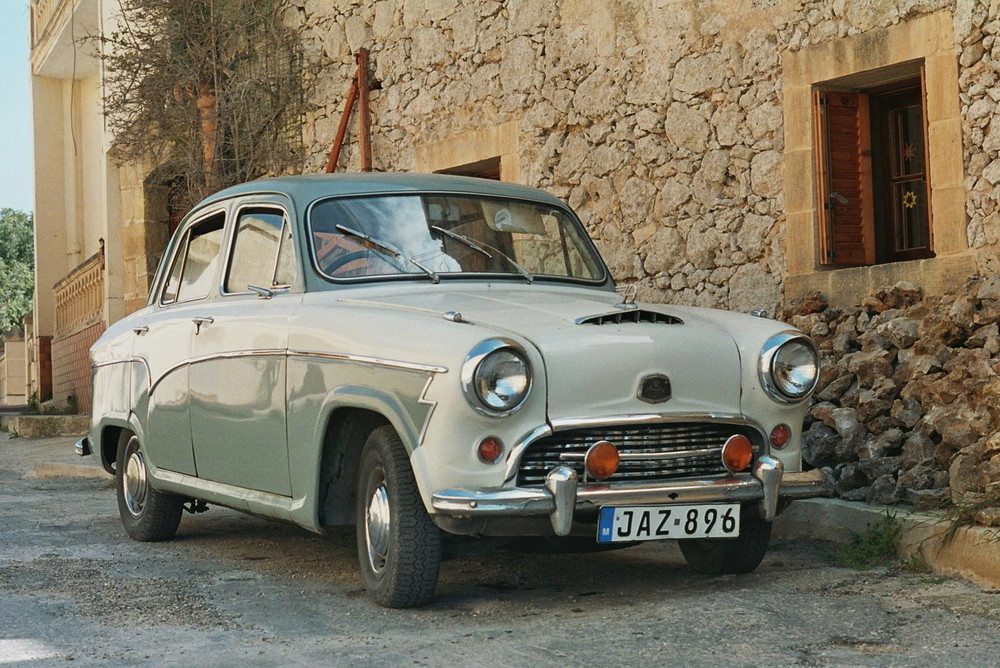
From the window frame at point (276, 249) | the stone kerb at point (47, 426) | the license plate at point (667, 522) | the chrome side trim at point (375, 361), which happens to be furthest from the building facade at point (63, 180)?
the license plate at point (667, 522)

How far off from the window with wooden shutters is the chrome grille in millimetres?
3724

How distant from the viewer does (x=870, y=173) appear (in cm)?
794

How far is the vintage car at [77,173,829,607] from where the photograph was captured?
408 cm

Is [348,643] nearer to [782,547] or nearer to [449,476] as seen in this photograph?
[449,476]

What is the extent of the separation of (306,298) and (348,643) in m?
1.51

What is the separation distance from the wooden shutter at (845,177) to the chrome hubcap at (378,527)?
4262 mm

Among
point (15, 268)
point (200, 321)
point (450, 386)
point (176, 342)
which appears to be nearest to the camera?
point (450, 386)

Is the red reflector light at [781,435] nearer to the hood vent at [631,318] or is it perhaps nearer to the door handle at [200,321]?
the hood vent at [631,318]

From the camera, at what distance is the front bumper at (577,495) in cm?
399

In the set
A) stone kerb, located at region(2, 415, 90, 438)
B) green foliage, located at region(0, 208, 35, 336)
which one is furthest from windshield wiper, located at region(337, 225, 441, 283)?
green foliage, located at region(0, 208, 35, 336)

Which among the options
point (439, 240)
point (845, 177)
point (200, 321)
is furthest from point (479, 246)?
point (845, 177)

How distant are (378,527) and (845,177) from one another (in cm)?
462

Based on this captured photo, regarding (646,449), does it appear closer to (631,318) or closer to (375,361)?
(631,318)

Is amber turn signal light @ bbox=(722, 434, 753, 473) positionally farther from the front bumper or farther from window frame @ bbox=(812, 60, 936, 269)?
window frame @ bbox=(812, 60, 936, 269)
